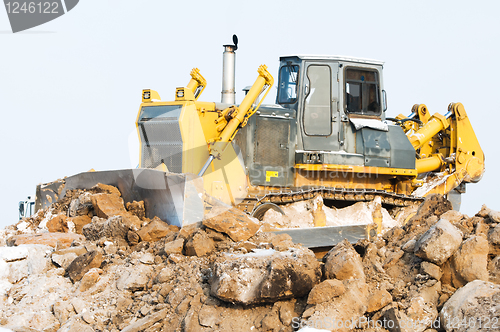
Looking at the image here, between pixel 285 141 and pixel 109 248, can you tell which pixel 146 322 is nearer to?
pixel 109 248

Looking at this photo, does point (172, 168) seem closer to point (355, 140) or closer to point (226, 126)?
point (226, 126)

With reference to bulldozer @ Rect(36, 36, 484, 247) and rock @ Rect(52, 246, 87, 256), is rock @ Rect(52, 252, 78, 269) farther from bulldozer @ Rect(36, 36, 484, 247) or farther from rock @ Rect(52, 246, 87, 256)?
bulldozer @ Rect(36, 36, 484, 247)

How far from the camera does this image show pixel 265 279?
4.02 m

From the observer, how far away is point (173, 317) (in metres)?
4.19

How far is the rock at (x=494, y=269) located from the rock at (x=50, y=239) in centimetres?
447

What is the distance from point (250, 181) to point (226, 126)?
104 centimetres

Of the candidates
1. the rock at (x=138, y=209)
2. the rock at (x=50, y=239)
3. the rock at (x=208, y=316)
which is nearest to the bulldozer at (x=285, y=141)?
the rock at (x=138, y=209)

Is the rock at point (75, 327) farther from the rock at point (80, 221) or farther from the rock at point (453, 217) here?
the rock at point (453, 217)

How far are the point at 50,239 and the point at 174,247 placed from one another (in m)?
2.06

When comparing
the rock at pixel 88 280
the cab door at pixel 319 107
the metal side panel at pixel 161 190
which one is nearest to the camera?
the rock at pixel 88 280

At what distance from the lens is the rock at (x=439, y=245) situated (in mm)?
4125

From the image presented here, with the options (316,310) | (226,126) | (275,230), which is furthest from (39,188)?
(316,310)

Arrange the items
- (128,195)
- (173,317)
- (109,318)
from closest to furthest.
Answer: (173,317) < (109,318) < (128,195)

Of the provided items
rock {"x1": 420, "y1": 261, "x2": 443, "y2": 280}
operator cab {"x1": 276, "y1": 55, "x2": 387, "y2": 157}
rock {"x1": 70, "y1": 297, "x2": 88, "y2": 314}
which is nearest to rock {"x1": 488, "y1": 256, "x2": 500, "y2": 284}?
rock {"x1": 420, "y1": 261, "x2": 443, "y2": 280}
